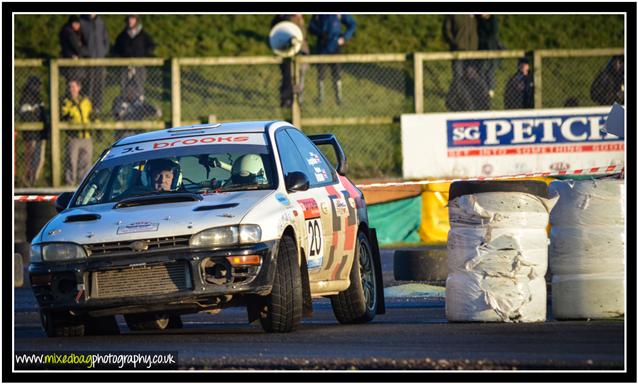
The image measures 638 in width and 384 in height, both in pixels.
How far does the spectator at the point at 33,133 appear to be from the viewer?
22.6 m

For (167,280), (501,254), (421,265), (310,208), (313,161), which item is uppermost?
(313,161)

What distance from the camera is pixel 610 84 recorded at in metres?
23.0

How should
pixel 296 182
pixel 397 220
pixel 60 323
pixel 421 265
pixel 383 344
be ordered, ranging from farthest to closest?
1. pixel 397 220
2. pixel 421 265
3. pixel 296 182
4. pixel 60 323
5. pixel 383 344

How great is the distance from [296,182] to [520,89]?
41.9 ft

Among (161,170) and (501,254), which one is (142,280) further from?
(501,254)

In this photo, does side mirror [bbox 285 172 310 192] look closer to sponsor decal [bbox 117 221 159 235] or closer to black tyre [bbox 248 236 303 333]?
black tyre [bbox 248 236 303 333]

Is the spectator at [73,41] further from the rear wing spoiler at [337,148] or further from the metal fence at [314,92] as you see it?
the rear wing spoiler at [337,148]

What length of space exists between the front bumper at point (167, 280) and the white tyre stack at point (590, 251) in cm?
244

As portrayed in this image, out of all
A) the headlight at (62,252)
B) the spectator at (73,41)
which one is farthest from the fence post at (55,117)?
the headlight at (62,252)

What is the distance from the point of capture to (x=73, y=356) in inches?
352

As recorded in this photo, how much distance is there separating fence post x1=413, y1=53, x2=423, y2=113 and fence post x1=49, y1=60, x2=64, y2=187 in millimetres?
5689

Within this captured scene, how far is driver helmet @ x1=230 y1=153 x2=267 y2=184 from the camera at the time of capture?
10.8m

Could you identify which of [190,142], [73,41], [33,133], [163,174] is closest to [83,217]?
[163,174]

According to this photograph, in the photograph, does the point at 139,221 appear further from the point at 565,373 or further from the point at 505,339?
the point at 565,373
